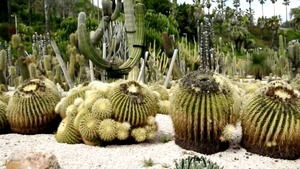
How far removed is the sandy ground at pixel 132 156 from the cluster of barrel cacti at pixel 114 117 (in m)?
0.13

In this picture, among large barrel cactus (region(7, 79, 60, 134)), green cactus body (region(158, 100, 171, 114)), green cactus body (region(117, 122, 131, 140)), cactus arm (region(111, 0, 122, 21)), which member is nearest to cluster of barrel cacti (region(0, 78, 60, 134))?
large barrel cactus (region(7, 79, 60, 134))

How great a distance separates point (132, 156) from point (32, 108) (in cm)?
171

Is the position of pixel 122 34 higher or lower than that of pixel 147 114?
higher

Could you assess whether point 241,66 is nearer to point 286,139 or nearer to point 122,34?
point 122,34

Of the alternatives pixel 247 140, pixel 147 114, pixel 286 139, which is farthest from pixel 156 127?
pixel 286 139

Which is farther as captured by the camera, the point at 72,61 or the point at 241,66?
the point at 241,66

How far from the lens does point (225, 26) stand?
4384 cm

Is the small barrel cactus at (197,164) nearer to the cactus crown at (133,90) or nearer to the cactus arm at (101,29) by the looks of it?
the cactus crown at (133,90)

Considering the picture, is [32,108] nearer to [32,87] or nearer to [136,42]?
[32,87]

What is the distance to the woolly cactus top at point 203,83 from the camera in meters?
5.21

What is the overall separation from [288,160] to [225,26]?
39424mm

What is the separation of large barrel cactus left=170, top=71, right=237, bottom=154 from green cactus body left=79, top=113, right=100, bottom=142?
876 millimetres

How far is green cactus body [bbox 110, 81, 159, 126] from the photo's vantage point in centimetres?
556

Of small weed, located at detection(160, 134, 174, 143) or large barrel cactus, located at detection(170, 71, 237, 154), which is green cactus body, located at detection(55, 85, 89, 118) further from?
large barrel cactus, located at detection(170, 71, 237, 154)
